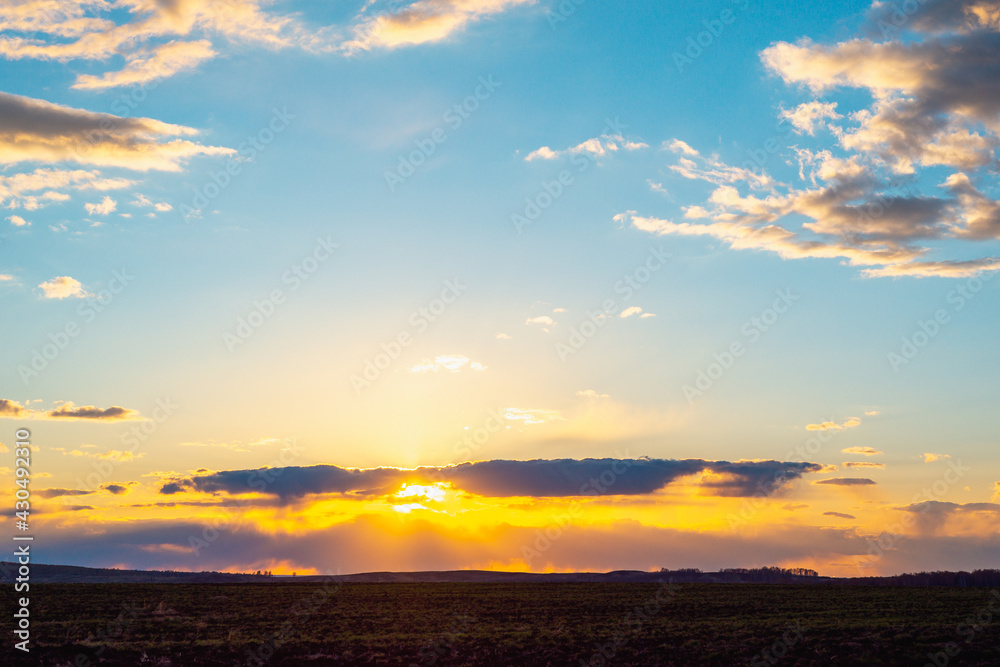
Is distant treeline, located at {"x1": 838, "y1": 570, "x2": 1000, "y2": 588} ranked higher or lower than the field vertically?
lower

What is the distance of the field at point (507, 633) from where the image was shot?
36844mm

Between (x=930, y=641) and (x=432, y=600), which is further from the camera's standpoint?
(x=432, y=600)

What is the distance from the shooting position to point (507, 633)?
45312 mm

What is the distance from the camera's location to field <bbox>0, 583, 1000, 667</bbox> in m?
36.8

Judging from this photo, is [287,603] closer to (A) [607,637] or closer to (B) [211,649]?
(B) [211,649]

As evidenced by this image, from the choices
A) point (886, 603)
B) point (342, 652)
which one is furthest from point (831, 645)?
point (886, 603)

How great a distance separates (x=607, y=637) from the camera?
43031 mm

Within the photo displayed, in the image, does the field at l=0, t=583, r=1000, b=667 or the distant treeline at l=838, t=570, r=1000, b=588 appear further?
the distant treeline at l=838, t=570, r=1000, b=588

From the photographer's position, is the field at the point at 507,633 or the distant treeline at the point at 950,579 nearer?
the field at the point at 507,633

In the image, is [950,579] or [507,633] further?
[950,579]

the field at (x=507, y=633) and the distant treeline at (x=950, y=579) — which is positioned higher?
the field at (x=507, y=633)

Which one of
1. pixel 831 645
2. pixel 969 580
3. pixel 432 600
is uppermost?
pixel 831 645

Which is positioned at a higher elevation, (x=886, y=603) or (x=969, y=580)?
(x=886, y=603)

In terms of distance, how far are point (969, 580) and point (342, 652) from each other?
183 m
